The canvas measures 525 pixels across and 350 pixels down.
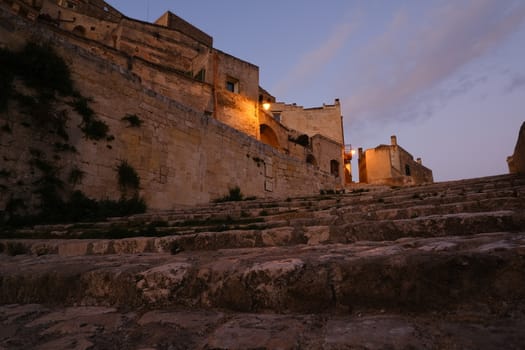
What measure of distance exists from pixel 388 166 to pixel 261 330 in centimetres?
3139

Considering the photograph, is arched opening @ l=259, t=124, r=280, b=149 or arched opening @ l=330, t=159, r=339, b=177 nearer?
arched opening @ l=259, t=124, r=280, b=149

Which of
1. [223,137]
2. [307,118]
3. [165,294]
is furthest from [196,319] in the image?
[307,118]

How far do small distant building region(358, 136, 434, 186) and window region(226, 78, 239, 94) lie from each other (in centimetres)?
1689

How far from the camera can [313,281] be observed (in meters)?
1.50

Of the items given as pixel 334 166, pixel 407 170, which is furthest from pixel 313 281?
pixel 407 170

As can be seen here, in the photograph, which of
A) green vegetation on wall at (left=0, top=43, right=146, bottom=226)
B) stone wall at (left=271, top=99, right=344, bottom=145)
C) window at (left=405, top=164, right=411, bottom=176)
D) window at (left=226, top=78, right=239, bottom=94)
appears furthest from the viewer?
stone wall at (left=271, top=99, right=344, bottom=145)

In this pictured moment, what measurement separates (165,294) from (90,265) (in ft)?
2.81

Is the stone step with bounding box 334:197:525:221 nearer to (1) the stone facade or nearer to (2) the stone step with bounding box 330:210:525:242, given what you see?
(2) the stone step with bounding box 330:210:525:242

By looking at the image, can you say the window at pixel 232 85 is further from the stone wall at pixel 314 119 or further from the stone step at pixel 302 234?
the stone step at pixel 302 234

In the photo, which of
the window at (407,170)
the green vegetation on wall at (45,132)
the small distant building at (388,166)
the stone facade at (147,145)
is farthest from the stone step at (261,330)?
the window at (407,170)

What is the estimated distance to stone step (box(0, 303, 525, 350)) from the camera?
1043mm

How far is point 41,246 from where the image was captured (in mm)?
3408

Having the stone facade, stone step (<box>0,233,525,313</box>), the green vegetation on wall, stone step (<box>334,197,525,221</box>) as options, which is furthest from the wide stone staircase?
the stone facade

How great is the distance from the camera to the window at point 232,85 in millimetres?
20141
